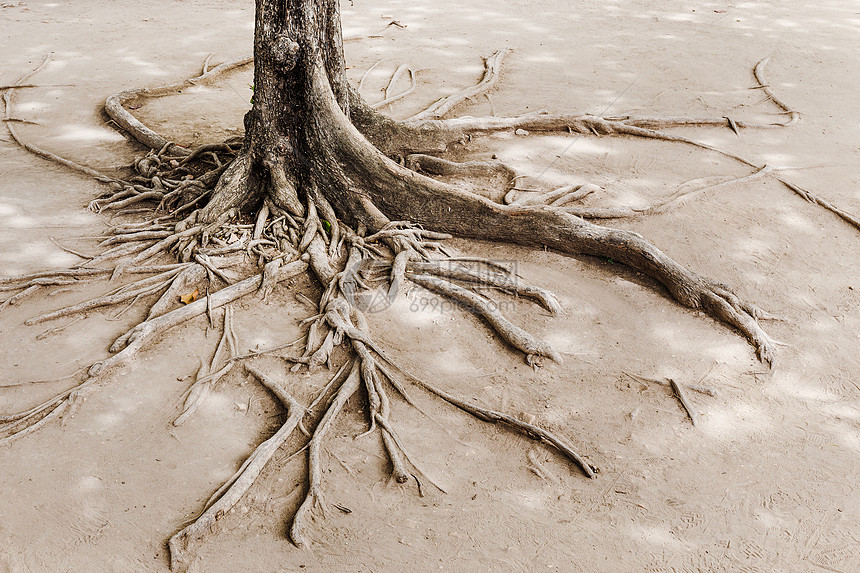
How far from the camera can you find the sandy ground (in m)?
2.68

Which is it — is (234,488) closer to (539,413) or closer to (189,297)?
(539,413)

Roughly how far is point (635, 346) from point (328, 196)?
2289mm

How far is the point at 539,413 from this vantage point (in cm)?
335

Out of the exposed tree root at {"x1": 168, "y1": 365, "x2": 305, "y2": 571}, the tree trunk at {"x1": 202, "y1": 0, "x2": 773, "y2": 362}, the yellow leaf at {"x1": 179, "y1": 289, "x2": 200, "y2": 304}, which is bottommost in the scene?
the exposed tree root at {"x1": 168, "y1": 365, "x2": 305, "y2": 571}

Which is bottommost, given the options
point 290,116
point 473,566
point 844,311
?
point 473,566

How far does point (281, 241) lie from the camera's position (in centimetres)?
451

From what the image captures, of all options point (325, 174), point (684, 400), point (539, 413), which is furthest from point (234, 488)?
point (325, 174)

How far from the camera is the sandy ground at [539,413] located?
2.68m

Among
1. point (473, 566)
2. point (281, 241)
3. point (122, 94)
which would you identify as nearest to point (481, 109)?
point (281, 241)

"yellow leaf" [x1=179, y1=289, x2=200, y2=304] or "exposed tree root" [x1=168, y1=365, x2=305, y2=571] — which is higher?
"yellow leaf" [x1=179, y1=289, x2=200, y2=304]

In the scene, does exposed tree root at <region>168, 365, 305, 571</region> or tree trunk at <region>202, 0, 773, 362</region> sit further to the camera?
tree trunk at <region>202, 0, 773, 362</region>

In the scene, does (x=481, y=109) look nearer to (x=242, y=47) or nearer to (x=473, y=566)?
(x=242, y=47)

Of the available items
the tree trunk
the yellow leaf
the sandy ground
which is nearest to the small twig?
the sandy ground

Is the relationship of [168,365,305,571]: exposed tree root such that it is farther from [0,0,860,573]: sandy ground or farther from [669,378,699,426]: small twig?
[669,378,699,426]: small twig
